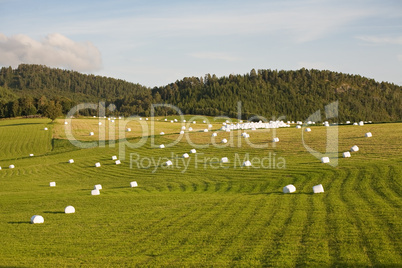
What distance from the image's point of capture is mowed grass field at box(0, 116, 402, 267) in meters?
15.8

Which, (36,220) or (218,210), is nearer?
(36,220)

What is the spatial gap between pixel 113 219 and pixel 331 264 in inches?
533

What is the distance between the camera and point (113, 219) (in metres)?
23.2

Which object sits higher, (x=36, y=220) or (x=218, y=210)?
(x=218, y=210)

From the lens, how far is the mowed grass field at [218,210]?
1575cm

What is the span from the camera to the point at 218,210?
23.8m

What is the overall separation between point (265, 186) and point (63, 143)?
5524 centimetres

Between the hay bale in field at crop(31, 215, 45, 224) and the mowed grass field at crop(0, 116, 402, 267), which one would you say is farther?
the hay bale in field at crop(31, 215, 45, 224)

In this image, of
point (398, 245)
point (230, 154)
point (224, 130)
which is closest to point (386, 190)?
point (398, 245)

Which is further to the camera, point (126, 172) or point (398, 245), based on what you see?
point (126, 172)

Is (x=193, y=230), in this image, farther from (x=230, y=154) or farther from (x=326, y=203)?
(x=230, y=154)

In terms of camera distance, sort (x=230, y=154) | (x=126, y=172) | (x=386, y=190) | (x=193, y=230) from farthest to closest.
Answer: (x=230, y=154) → (x=126, y=172) → (x=386, y=190) → (x=193, y=230)

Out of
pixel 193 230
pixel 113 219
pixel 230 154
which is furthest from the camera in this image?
pixel 230 154

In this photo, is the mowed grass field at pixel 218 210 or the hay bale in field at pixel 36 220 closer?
the mowed grass field at pixel 218 210
